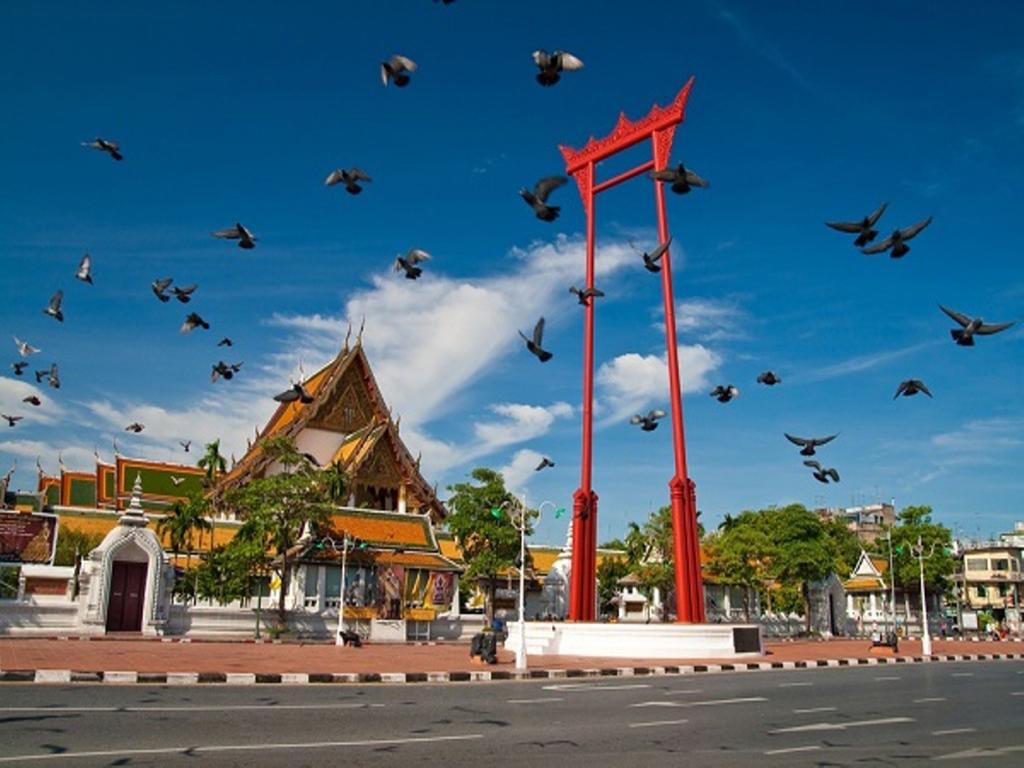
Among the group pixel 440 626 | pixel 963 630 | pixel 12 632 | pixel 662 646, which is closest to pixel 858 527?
pixel 963 630

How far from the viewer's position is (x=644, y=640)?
2641cm

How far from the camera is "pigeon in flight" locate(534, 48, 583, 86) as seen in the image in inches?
464

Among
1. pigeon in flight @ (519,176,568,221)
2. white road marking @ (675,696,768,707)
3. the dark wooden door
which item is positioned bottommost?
white road marking @ (675,696,768,707)

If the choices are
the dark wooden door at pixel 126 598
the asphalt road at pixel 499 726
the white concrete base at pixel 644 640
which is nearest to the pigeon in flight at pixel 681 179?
the asphalt road at pixel 499 726

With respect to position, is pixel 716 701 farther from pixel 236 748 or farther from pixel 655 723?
pixel 236 748

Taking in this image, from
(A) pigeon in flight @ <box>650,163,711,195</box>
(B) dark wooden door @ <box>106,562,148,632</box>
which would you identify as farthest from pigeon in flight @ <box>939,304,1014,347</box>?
(B) dark wooden door @ <box>106,562,148,632</box>

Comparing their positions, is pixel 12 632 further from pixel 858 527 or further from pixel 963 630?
pixel 858 527

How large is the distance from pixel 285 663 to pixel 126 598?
14449mm

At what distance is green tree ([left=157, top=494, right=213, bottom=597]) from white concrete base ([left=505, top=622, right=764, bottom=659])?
54.5ft

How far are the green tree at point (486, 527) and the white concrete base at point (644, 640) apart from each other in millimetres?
14142

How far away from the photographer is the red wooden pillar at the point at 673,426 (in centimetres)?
2834

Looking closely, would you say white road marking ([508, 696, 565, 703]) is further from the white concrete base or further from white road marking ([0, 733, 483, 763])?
the white concrete base

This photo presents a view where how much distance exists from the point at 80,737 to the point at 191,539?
110 feet

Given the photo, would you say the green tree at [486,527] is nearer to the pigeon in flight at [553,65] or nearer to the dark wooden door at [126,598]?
the dark wooden door at [126,598]
